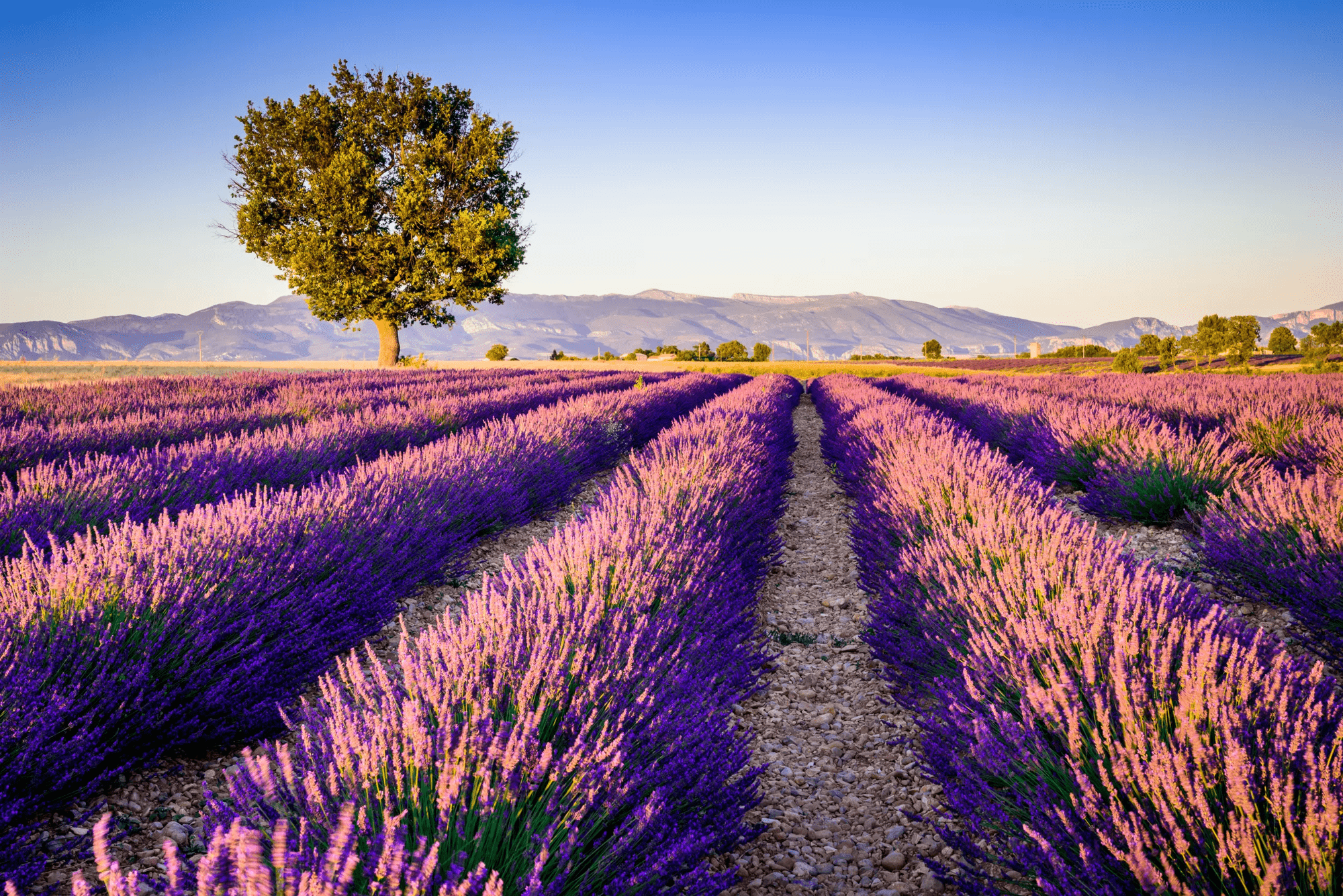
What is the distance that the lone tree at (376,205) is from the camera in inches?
734

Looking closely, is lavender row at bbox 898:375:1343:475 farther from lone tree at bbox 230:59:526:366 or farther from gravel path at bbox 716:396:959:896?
lone tree at bbox 230:59:526:366

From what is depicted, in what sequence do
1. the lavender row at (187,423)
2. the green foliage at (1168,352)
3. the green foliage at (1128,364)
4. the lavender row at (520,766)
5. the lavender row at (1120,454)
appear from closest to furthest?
the lavender row at (520,766)
the lavender row at (187,423)
the lavender row at (1120,454)
the green foliage at (1128,364)
the green foliage at (1168,352)

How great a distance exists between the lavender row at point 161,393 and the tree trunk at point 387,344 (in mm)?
7208

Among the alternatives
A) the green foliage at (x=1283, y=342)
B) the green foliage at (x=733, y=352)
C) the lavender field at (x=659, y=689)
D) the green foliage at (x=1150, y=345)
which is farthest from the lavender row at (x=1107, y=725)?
the green foliage at (x=1283, y=342)

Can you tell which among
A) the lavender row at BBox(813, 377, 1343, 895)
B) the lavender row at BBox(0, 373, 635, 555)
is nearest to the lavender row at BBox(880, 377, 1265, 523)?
the lavender row at BBox(813, 377, 1343, 895)

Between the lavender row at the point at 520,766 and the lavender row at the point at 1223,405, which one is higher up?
the lavender row at the point at 1223,405

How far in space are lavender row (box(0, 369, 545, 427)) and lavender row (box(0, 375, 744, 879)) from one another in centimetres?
473

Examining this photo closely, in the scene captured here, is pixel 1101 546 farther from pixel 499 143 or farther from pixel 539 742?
pixel 499 143

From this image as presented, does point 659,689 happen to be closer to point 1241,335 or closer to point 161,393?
point 161,393

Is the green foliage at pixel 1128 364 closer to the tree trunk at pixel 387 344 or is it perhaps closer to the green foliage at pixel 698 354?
the green foliage at pixel 698 354

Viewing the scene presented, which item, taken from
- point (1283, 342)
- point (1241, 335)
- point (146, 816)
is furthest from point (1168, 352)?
point (146, 816)

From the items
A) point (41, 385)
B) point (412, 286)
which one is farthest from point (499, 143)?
point (41, 385)

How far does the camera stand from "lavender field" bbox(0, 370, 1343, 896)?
1.26 m

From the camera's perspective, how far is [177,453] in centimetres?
471
